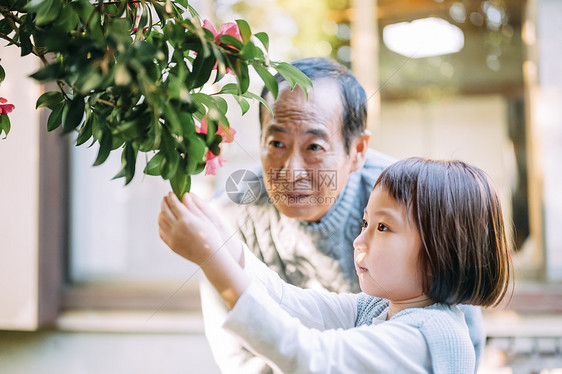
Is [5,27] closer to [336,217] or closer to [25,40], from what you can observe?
[25,40]

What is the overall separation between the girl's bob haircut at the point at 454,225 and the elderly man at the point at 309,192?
0.37ft

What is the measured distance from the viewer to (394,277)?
0.62 meters

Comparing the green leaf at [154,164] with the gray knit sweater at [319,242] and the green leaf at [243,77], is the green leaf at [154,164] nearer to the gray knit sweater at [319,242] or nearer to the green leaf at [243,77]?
the green leaf at [243,77]

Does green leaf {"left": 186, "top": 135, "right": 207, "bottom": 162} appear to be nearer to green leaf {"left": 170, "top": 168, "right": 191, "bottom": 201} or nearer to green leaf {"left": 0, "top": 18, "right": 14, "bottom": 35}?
green leaf {"left": 170, "top": 168, "right": 191, "bottom": 201}

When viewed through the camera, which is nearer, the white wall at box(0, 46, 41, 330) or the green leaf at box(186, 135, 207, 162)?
the green leaf at box(186, 135, 207, 162)

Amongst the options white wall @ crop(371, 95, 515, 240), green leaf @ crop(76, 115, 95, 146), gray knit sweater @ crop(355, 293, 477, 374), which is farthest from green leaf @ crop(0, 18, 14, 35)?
white wall @ crop(371, 95, 515, 240)

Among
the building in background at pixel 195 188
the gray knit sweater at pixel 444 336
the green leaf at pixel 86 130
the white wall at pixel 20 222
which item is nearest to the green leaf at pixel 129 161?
the green leaf at pixel 86 130

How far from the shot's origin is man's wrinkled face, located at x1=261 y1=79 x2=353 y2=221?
0.70 m

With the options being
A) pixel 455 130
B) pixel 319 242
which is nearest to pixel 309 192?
pixel 319 242

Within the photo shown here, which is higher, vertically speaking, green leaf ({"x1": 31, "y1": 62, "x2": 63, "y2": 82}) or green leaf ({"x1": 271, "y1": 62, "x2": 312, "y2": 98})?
green leaf ({"x1": 271, "y1": 62, "x2": 312, "y2": 98})

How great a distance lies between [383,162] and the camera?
0.85 meters

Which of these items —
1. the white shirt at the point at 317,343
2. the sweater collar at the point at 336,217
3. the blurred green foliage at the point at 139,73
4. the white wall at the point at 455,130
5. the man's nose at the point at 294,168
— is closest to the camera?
the blurred green foliage at the point at 139,73

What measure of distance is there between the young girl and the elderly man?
9 centimetres

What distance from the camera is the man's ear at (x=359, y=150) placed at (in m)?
0.78
